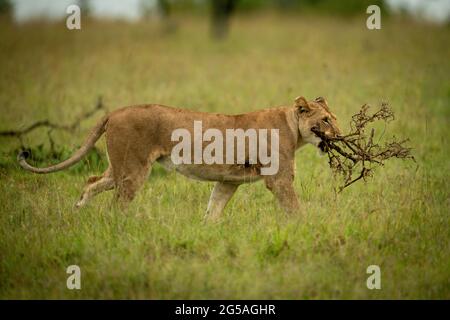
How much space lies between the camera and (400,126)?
991 cm

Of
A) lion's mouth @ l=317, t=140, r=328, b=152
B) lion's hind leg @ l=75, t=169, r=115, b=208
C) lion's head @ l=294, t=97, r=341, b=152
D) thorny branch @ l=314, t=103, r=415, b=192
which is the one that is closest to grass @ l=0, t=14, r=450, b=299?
lion's hind leg @ l=75, t=169, r=115, b=208

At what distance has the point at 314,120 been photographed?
22.2 feet

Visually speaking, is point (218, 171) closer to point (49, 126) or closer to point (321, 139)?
point (321, 139)

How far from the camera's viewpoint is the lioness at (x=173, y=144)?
652cm

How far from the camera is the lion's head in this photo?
6.77 metres

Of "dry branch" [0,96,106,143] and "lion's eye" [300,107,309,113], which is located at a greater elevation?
"dry branch" [0,96,106,143]

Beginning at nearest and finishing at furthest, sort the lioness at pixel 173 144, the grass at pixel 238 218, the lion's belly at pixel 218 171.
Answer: the grass at pixel 238 218, the lioness at pixel 173 144, the lion's belly at pixel 218 171

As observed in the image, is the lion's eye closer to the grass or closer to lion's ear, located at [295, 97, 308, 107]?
lion's ear, located at [295, 97, 308, 107]

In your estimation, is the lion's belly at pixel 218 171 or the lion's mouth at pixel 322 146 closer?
the lion's belly at pixel 218 171

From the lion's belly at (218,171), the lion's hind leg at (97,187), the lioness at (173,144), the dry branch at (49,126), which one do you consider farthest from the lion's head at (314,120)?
the dry branch at (49,126)

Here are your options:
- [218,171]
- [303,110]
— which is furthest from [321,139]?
[218,171]

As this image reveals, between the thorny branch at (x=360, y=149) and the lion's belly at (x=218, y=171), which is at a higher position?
the thorny branch at (x=360, y=149)

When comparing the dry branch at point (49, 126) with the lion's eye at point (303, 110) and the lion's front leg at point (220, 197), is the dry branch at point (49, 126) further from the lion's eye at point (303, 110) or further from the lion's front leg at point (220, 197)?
the lion's eye at point (303, 110)

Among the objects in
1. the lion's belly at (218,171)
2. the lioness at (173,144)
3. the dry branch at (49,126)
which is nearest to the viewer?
the lioness at (173,144)
